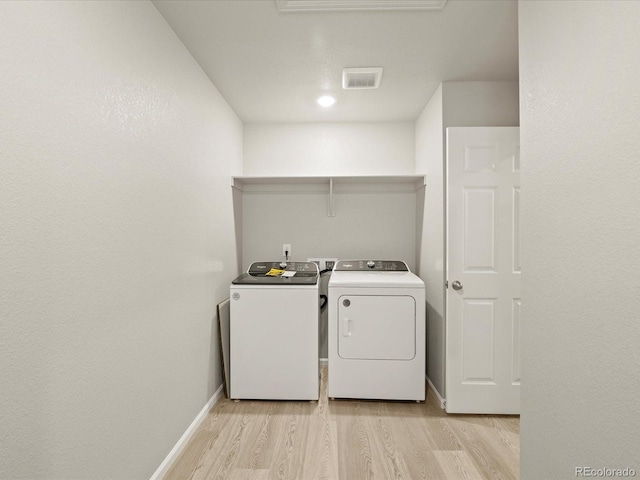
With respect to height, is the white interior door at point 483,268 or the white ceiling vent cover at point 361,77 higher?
the white ceiling vent cover at point 361,77

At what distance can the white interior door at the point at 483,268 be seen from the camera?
2.30m

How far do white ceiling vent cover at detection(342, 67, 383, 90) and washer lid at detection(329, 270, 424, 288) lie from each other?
142cm

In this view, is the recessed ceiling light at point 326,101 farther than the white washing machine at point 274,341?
Yes

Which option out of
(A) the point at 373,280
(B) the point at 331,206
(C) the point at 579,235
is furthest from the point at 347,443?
(B) the point at 331,206

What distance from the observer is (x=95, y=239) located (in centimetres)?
125

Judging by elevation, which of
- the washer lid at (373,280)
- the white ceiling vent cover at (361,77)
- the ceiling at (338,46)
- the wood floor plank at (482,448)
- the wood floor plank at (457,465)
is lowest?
the wood floor plank at (482,448)

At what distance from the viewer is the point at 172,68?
184 cm

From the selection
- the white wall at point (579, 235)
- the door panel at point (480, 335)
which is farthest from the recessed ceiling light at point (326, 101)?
the door panel at point (480, 335)

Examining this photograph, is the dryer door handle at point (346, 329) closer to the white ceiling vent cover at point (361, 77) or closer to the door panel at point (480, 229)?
the door panel at point (480, 229)

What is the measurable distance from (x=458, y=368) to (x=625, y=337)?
1.63 m

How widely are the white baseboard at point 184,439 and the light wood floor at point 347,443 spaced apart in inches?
1.3

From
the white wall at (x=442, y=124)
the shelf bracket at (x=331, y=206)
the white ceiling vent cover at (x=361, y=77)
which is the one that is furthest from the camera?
the shelf bracket at (x=331, y=206)

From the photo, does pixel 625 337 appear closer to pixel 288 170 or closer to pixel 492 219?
pixel 492 219

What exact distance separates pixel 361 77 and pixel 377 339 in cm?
186
